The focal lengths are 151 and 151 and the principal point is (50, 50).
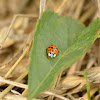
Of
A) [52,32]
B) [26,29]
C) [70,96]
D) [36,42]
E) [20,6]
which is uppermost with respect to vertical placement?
[20,6]

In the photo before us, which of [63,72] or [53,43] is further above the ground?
[53,43]

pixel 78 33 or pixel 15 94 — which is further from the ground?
pixel 78 33

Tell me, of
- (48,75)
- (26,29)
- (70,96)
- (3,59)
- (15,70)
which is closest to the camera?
(48,75)

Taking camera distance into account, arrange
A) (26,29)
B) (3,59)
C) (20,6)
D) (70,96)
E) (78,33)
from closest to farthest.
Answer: (70,96)
(78,33)
(3,59)
(26,29)
(20,6)

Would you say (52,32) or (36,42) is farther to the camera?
(52,32)

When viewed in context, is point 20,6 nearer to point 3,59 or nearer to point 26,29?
point 26,29

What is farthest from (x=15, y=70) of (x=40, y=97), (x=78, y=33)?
(x=78, y=33)

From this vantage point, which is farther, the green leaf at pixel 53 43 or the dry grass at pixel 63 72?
the dry grass at pixel 63 72

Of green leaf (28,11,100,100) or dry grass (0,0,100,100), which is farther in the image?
dry grass (0,0,100,100)
